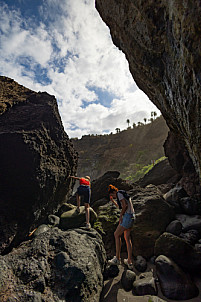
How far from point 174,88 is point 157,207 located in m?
4.12

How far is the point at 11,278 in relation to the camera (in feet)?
8.50

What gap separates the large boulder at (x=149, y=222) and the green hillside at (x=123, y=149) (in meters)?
36.1

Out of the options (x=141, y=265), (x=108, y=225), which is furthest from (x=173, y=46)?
(x=108, y=225)

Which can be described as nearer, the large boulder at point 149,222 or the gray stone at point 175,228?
the large boulder at point 149,222

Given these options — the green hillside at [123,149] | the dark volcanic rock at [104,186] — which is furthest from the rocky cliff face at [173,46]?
the green hillside at [123,149]

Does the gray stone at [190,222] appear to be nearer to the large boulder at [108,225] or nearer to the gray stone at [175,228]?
the gray stone at [175,228]

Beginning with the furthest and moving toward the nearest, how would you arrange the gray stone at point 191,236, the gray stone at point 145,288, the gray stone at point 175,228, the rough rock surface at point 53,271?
1. the gray stone at point 175,228
2. the gray stone at point 191,236
3. the gray stone at point 145,288
4. the rough rock surface at point 53,271

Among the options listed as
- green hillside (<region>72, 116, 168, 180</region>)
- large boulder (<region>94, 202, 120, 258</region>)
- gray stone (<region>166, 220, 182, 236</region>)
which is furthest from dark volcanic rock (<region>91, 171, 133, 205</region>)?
green hillside (<region>72, 116, 168, 180</region>)

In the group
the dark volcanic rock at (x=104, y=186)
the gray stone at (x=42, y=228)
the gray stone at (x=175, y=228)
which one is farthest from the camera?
the dark volcanic rock at (x=104, y=186)

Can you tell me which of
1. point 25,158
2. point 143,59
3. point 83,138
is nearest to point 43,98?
point 25,158

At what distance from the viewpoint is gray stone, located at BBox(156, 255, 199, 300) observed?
2.93 metres

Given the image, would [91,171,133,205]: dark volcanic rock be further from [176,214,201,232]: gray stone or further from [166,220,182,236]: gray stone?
[166,220,182,236]: gray stone

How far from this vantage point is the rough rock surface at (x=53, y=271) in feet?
8.23

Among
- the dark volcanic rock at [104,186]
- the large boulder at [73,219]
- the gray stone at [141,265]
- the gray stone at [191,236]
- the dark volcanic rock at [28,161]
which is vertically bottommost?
the gray stone at [141,265]
